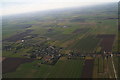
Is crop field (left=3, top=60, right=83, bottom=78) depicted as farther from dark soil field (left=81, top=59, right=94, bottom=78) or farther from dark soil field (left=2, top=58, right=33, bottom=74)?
dark soil field (left=2, top=58, right=33, bottom=74)

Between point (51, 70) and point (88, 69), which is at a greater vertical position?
point (88, 69)

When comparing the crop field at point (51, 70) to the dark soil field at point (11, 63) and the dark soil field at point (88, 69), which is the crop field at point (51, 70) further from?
the dark soil field at point (11, 63)

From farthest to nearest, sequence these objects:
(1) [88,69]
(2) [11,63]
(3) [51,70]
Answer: (2) [11,63] → (3) [51,70] → (1) [88,69]

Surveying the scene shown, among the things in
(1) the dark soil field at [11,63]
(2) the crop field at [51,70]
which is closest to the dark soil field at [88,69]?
(2) the crop field at [51,70]

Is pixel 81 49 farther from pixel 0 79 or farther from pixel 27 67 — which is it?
pixel 0 79

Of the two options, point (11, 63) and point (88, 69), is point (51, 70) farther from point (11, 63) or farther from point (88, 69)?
point (11, 63)

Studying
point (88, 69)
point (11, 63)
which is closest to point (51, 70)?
point (88, 69)

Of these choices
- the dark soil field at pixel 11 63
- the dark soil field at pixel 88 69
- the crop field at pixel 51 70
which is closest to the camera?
the dark soil field at pixel 88 69
